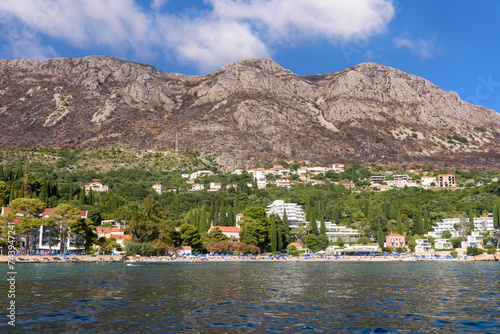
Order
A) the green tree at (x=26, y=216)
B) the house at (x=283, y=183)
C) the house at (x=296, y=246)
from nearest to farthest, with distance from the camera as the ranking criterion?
the green tree at (x=26, y=216), the house at (x=296, y=246), the house at (x=283, y=183)

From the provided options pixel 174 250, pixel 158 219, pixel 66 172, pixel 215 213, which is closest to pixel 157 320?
pixel 158 219

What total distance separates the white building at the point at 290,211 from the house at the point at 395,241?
2761 cm

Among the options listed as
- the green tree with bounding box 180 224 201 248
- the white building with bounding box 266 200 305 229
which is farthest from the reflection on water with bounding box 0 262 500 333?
the white building with bounding box 266 200 305 229

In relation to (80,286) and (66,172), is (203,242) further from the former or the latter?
(66,172)

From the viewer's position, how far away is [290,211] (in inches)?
5197

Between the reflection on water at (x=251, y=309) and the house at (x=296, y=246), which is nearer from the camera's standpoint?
the reflection on water at (x=251, y=309)

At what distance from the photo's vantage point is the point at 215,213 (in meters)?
119

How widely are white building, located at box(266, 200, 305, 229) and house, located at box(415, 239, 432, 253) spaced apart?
33.6 metres

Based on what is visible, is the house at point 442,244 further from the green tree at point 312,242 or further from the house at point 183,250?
the house at point 183,250

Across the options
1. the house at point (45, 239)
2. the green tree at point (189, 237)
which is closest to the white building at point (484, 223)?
the green tree at point (189, 237)

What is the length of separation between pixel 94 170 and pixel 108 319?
184012 mm

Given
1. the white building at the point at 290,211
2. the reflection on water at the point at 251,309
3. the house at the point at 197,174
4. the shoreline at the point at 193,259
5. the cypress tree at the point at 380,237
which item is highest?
the house at the point at 197,174

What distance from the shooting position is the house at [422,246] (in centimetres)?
10338

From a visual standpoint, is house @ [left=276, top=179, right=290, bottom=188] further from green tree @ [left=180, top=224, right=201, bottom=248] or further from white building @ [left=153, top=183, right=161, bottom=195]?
green tree @ [left=180, top=224, right=201, bottom=248]
